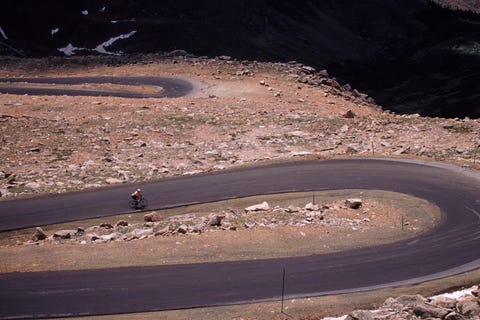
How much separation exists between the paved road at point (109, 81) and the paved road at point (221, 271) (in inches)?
750

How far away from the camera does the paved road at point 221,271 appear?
19.7 metres

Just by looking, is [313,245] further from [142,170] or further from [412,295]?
[142,170]

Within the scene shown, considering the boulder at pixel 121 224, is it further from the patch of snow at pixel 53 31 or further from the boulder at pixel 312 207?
the patch of snow at pixel 53 31

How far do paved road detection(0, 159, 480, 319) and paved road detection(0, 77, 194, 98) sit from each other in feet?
62.5

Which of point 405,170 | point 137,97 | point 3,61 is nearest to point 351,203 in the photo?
point 405,170

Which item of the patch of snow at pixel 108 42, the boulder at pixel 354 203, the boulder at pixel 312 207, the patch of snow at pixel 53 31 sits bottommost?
the boulder at pixel 312 207

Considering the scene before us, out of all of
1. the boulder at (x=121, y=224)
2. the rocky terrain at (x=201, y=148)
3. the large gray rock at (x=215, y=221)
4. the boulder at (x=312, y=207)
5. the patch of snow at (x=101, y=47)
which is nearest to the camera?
the rocky terrain at (x=201, y=148)

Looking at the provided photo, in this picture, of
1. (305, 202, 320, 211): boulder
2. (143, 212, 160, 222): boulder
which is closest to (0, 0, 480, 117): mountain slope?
(305, 202, 320, 211): boulder

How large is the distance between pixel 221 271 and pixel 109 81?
3406 cm

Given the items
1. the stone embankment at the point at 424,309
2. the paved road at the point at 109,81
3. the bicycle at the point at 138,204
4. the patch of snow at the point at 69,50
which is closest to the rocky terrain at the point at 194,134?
the paved road at the point at 109,81

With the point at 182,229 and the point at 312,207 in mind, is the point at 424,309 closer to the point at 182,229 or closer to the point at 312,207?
the point at 312,207

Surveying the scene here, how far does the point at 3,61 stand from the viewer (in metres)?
59.0

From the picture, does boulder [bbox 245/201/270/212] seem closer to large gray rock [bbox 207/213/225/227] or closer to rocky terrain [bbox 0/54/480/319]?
rocky terrain [bbox 0/54/480/319]

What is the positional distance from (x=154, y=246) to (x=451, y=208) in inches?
512
